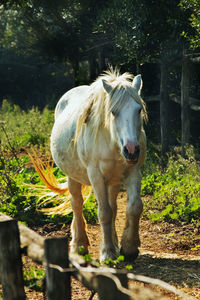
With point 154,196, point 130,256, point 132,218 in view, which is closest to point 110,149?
point 132,218

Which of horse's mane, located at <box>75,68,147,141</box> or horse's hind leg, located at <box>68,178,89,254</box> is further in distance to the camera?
horse's hind leg, located at <box>68,178,89,254</box>

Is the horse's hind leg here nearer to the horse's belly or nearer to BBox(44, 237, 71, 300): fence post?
the horse's belly

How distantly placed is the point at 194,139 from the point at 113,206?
6357 mm

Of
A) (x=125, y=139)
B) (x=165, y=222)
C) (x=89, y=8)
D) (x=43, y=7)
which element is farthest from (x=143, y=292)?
(x=43, y=7)

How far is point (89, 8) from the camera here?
1254 cm

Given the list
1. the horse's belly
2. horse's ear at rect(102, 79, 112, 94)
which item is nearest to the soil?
the horse's belly

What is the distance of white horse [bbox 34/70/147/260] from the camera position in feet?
13.2

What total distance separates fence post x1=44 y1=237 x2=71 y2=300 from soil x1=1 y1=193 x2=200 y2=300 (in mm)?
1424

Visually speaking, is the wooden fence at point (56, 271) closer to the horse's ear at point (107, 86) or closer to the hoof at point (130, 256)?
the hoof at point (130, 256)

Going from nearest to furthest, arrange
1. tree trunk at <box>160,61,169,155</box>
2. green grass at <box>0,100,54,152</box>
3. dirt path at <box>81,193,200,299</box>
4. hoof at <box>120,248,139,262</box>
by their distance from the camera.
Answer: dirt path at <box>81,193,200,299</box>, hoof at <box>120,248,139,262</box>, tree trunk at <box>160,61,169,155</box>, green grass at <box>0,100,54,152</box>

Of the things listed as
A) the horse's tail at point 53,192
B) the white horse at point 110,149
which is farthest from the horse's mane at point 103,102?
the horse's tail at point 53,192

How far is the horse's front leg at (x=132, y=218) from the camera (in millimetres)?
4258

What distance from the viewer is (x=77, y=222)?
17.5ft

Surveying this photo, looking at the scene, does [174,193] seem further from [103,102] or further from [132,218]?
[103,102]
